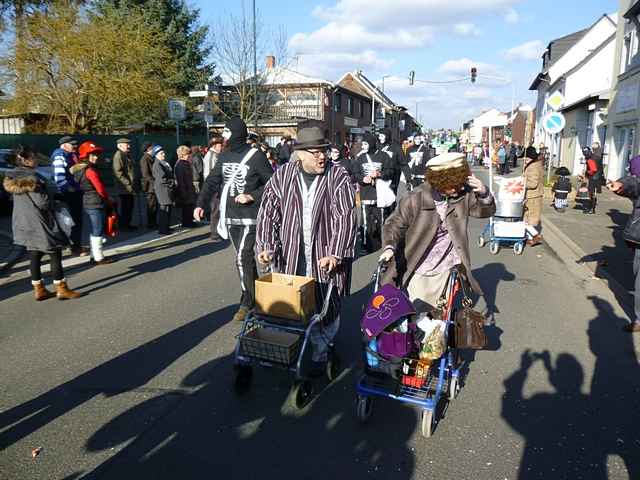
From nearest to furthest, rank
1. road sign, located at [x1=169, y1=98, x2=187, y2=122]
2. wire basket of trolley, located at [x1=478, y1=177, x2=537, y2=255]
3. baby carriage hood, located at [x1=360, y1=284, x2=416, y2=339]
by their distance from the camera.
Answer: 1. baby carriage hood, located at [x1=360, y1=284, x2=416, y2=339]
2. wire basket of trolley, located at [x1=478, y1=177, x2=537, y2=255]
3. road sign, located at [x1=169, y1=98, x2=187, y2=122]

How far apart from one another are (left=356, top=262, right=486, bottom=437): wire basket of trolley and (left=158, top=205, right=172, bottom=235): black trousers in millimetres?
8595

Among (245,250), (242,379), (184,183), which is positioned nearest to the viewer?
(242,379)

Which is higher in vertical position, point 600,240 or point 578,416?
point 600,240

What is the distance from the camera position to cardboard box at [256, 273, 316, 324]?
376cm

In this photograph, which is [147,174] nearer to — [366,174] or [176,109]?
[176,109]

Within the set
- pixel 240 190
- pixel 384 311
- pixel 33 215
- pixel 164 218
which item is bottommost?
pixel 164 218

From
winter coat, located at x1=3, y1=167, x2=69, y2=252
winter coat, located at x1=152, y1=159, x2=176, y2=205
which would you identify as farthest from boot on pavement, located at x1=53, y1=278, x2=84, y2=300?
winter coat, located at x1=152, y1=159, x2=176, y2=205

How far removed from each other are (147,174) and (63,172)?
122 inches

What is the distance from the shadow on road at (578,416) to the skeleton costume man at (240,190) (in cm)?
282

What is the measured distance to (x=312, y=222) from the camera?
4.09 metres

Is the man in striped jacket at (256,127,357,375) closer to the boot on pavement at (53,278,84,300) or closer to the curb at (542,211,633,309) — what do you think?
the boot on pavement at (53,278,84,300)

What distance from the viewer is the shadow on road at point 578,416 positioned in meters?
3.19

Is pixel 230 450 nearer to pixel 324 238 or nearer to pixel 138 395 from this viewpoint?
pixel 138 395

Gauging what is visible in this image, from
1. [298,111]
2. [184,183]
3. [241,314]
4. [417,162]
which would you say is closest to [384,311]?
[241,314]
